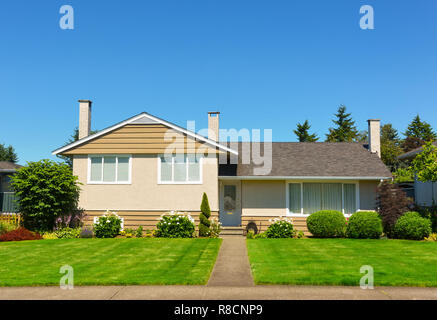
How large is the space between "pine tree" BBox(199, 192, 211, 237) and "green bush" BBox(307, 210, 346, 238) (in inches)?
182

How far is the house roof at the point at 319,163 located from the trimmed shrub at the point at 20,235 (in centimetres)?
894

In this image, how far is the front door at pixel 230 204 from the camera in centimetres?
2103

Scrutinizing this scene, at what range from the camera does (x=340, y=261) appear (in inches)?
455

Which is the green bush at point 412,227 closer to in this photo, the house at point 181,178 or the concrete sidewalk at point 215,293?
the house at point 181,178

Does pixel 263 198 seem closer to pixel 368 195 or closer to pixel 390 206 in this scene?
pixel 368 195

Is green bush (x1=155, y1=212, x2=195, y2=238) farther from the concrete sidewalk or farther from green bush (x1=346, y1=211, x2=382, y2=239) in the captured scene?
the concrete sidewalk

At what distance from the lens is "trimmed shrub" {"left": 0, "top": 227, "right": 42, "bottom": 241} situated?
665 inches

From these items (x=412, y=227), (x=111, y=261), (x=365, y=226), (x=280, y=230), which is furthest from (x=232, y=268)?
(x=412, y=227)

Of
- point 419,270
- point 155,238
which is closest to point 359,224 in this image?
point 419,270

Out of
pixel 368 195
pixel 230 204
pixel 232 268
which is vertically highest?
pixel 368 195

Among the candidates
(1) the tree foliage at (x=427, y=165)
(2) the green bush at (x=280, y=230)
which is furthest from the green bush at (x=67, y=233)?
(1) the tree foliage at (x=427, y=165)

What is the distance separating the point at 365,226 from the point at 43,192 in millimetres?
14285
